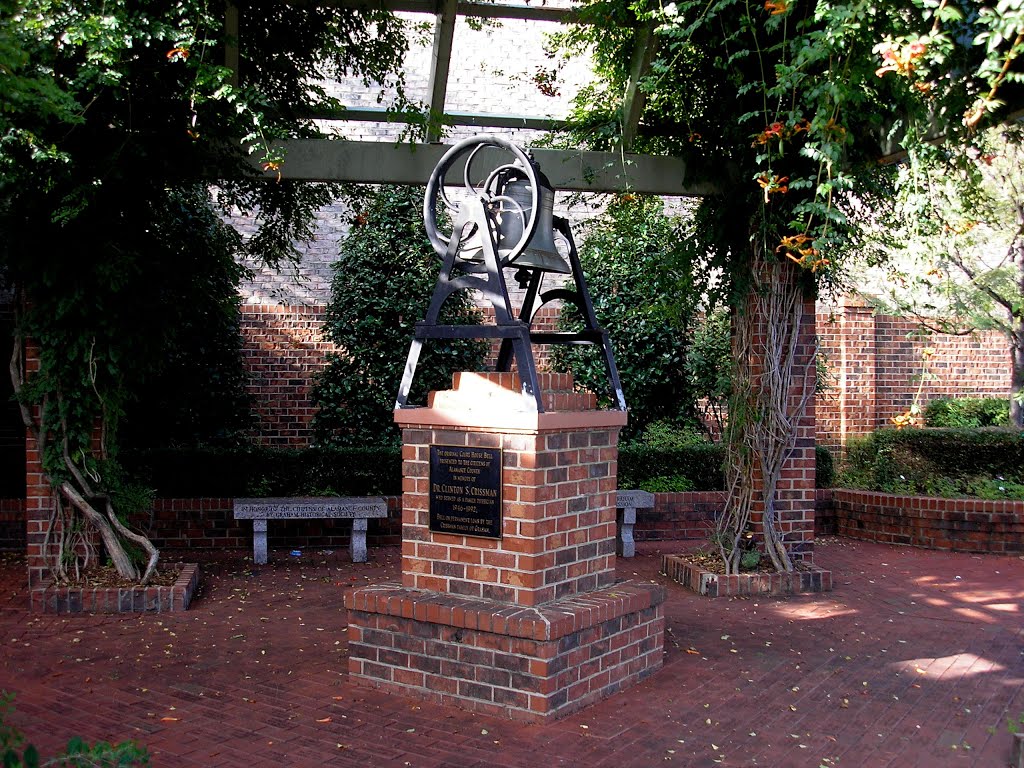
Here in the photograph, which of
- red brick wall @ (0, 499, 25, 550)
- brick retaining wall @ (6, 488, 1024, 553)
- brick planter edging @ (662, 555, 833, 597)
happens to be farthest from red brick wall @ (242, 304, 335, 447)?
brick planter edging @ (662, 555, 833, 597)

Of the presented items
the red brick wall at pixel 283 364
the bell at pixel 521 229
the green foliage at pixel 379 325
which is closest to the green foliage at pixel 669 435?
the green foliage at pixel 379 325

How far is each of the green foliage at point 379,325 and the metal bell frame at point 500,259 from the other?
5424 millimetres

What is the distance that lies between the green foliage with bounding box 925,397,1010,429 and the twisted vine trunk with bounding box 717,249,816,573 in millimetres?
6794

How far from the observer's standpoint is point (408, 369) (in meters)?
5.22

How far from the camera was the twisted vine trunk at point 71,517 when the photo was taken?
6891 millimetres

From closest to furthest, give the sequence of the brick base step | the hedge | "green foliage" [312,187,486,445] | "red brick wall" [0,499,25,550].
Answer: the brick base step < "red brick wall" [0,499,25,550] < the hedge < "green foliage" [312,187,486,445]

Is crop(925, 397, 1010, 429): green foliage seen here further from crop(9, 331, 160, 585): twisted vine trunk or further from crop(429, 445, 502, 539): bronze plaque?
crop(9, 331, 160, 585): twisted vine trunk

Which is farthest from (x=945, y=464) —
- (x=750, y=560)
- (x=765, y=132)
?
(x=765, y=132)

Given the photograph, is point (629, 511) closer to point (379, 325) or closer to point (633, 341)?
point (633, 341)

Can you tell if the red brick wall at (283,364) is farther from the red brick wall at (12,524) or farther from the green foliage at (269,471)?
the red brick wall at (12,524)

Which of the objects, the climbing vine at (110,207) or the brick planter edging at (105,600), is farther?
the brick planter edging at (105,600)

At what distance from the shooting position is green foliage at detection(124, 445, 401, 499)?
960 cm

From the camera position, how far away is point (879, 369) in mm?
13398

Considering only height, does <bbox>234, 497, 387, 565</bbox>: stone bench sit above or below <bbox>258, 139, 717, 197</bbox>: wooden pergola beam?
below
